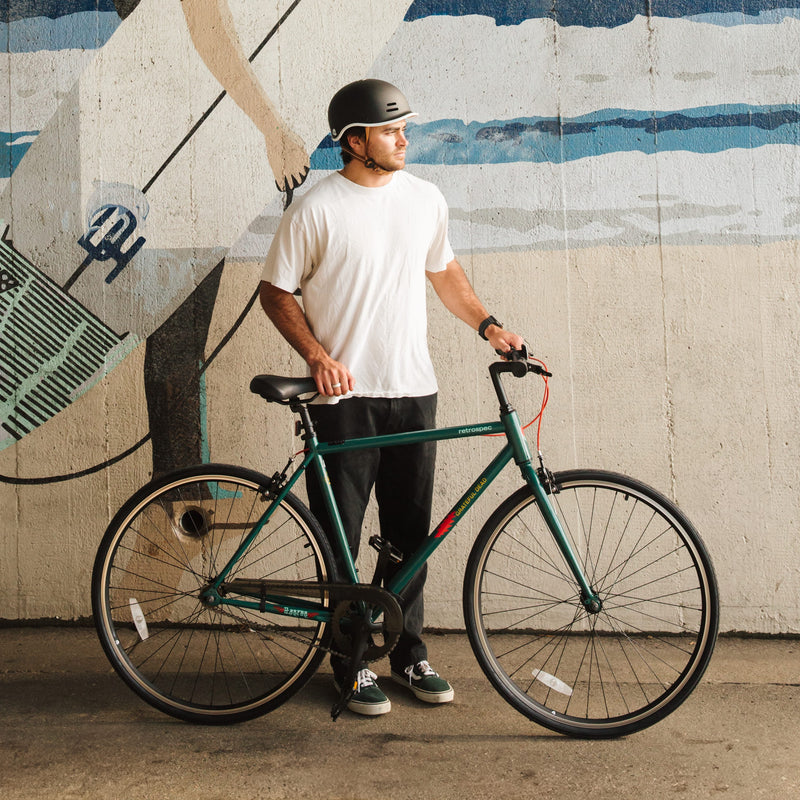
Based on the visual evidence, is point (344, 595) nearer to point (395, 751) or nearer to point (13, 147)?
point (395, 751)

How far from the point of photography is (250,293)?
346 cm

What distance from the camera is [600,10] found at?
10.9 ft

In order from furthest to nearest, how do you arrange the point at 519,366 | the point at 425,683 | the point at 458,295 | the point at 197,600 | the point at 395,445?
the point at 197,600 < the point at 458,295 < the point at 425,683 < the point at 395,445 < the point at 519,366

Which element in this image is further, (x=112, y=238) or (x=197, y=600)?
(x=112, y=238)

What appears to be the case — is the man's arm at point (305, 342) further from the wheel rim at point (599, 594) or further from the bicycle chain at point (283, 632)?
the wheel rim at point (599, 594)

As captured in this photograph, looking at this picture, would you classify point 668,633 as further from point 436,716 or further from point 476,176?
point 476,176

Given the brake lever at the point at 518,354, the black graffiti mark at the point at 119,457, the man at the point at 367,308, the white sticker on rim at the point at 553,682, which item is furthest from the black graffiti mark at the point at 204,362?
the white sticker on rim at the point at 553,682

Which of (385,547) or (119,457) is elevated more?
(119,457)

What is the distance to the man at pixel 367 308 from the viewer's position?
8.59ft

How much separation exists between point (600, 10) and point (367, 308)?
1.76 metres

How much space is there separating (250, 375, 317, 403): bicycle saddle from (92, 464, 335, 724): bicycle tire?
293mm

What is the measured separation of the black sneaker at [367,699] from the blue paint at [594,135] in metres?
2.08

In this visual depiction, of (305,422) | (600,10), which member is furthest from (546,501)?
(600,10)

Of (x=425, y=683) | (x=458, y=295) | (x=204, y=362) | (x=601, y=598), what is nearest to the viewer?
(x=425, y=683)
